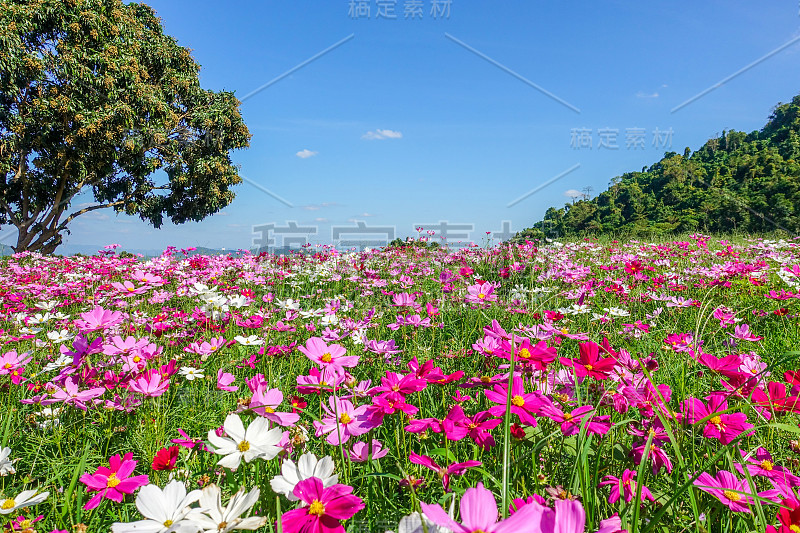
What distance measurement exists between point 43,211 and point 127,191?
2.76m

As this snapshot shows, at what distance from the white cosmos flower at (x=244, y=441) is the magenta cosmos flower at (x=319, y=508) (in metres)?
0.13

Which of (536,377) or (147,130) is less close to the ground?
(147,130)

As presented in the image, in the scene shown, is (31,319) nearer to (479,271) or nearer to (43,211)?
(479,271)

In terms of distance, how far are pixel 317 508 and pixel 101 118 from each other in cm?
1520

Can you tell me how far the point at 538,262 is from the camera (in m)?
4.96

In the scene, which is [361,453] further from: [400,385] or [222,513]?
[222,513]

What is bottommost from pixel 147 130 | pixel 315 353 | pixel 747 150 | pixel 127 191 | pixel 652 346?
pixel 652 346

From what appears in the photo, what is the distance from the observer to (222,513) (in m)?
0.63

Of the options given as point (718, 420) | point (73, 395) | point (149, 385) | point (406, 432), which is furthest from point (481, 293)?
Result: point (73, 395)

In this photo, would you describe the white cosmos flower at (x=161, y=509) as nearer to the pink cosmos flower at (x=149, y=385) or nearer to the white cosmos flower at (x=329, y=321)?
the pink cosmos flower at (x=149, y=385)

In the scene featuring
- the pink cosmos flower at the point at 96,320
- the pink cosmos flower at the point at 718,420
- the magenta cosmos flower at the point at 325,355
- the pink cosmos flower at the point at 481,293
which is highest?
the pink cosmos flower at the point at 481,293

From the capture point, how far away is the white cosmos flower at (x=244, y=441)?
0.73 meters

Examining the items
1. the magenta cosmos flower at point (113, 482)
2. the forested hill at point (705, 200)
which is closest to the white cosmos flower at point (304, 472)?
the magenta cosmos flower at point (113, 482)

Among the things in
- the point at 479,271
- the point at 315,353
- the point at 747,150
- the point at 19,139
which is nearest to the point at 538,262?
the point at 479,271
